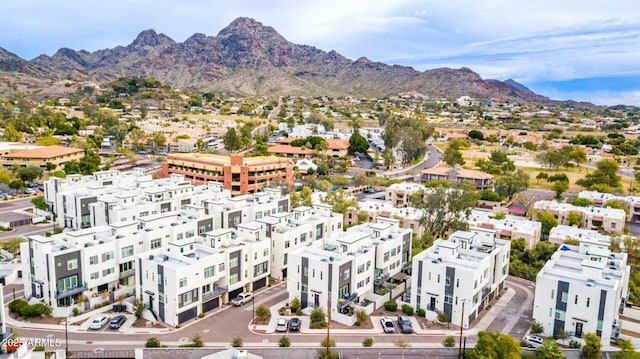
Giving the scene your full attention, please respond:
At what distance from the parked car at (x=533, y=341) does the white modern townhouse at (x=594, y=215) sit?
3226 cm

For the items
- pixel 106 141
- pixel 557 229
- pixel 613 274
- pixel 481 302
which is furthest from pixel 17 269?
pixel 106 141

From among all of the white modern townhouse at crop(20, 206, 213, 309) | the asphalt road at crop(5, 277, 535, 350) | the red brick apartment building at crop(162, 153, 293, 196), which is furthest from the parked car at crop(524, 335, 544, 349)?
the red brick apartment building at crop(162, 153, 293, 196)

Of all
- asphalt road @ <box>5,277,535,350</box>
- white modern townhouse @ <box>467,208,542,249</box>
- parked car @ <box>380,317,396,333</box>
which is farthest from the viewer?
white modern townhouse @ <box>467,208,542,249</box>

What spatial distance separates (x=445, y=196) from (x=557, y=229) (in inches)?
458

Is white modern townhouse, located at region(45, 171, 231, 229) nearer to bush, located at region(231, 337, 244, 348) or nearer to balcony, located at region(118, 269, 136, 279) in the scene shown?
balcony, located at region(118, 269, 136, 279)

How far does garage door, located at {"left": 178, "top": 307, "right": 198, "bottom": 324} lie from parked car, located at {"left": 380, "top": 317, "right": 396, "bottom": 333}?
12.6m

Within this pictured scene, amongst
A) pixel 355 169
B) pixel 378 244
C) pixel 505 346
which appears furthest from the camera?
pixel 355 169

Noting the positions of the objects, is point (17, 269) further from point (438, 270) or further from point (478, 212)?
point (478, 212)

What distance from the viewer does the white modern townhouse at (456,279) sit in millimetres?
32531

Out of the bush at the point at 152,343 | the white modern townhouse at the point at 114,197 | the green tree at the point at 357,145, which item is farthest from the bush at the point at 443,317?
the green tree at the point at 357,145

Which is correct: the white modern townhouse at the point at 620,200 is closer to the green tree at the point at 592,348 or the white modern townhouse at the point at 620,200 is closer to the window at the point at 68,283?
the green tree at the point at 592,348

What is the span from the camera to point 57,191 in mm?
56969

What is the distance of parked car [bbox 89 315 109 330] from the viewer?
31.5 metres

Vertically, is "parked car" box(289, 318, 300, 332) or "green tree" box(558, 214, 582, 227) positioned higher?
"green tree" box(558, 214, 582, 227)
